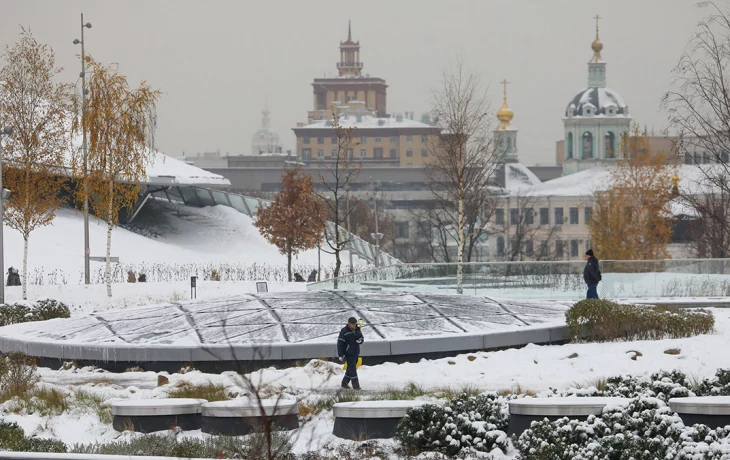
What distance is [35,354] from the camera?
811 inches

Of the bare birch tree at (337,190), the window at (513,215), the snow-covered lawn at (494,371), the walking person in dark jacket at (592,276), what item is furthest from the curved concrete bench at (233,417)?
the window at (513,215)

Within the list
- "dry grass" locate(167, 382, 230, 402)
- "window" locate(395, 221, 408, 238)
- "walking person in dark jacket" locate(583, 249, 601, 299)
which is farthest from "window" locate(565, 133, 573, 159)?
"dry grass" locate(167, 382, 230, 402)

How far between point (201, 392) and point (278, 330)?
4706mm

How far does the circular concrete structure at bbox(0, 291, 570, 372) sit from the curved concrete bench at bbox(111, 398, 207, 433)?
500 cm

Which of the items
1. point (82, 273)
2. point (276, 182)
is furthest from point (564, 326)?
point (276, 182)

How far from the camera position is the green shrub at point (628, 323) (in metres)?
20.9

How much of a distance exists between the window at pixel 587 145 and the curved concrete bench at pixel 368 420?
111 meters

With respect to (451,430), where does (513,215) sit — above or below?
above

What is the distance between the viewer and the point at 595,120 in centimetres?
11956

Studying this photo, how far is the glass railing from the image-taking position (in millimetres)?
28391

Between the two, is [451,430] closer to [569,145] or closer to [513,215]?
[513,215]

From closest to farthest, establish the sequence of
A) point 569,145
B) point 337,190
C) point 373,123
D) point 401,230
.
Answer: point 337,190 → point 401,230 → point 569,145 → point 373,123

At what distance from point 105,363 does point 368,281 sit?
10564 mm

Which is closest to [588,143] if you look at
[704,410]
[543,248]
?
Result: [543,248]
